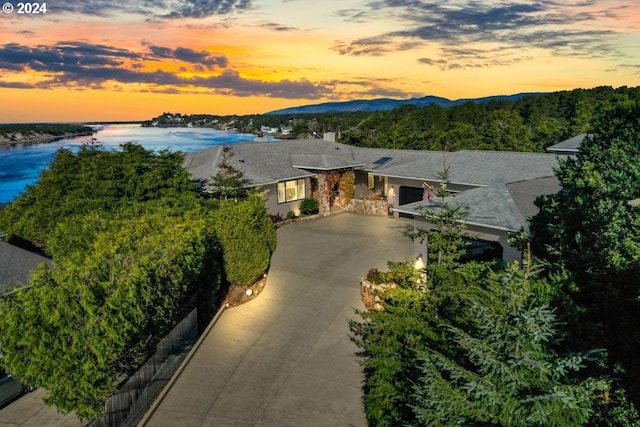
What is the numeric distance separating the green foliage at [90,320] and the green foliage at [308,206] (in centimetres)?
2021

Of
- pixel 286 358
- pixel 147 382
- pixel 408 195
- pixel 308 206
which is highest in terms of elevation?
pixel 408 195

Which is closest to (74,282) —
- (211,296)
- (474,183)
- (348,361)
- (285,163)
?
(211,296)

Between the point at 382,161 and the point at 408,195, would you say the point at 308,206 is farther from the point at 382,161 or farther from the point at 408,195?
the point at 382,161

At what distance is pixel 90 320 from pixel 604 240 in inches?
579

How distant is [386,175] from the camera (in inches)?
1318

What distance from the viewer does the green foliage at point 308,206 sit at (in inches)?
1382

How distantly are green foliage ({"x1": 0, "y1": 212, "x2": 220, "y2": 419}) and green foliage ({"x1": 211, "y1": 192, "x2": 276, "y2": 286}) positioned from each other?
5.53 meters

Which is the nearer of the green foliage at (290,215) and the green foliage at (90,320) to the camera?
the green foliage at (90,320)

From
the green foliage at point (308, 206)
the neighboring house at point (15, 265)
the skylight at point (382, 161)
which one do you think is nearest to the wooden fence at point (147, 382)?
the neighboring house at point (15, 265)

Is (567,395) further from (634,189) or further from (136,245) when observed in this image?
(136,245)

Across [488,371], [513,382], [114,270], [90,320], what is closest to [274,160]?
[114,270]

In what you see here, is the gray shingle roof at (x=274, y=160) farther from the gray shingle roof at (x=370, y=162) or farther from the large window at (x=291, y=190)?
the large window at (x=291, y=190)

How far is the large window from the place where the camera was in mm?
34438

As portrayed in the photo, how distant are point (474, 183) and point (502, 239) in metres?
10.1
